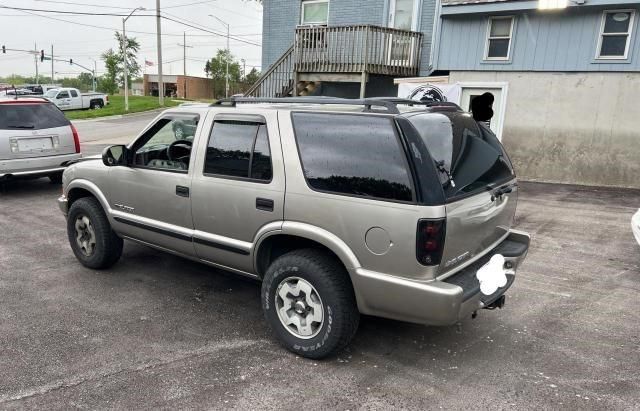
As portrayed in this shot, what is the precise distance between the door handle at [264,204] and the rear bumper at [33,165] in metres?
6.29

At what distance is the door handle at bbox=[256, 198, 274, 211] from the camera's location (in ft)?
11.7

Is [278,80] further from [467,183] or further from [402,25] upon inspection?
[467,183]

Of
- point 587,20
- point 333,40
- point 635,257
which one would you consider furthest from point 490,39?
point 635,257

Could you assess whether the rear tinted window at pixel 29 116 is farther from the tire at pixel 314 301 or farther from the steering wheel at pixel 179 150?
the tire at pixel 314 301

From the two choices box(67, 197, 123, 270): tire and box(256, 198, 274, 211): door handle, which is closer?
box(256, 198, 274, 211): door handle

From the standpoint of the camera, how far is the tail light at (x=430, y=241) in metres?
2.91

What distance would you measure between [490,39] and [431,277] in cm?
1067

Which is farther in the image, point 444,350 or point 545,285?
point 545,285

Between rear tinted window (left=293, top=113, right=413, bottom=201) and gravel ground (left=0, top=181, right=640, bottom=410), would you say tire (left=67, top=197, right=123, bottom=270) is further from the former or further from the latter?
rear tinted window (left=293, top=113, right=413, bottom=201)

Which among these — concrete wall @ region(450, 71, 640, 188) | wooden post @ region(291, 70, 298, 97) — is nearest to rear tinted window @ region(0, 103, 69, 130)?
wooden post @ region(291, 70, 298, 97)

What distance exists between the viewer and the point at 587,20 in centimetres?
1079

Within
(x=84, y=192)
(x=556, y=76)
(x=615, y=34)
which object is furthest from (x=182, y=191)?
(x=615, y=34)

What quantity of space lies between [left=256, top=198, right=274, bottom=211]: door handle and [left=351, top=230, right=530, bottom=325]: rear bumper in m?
0.81

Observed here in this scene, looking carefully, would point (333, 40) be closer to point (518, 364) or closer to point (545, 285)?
point (545, 285)
